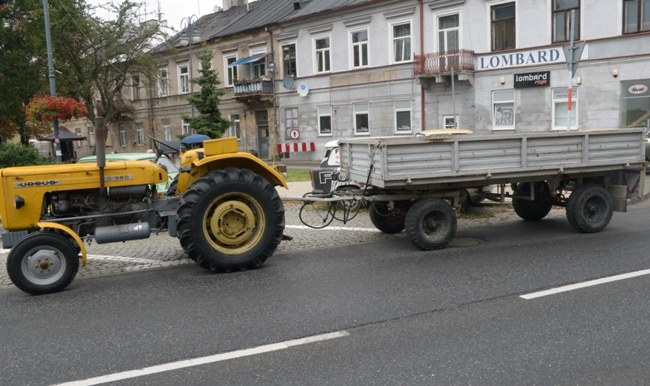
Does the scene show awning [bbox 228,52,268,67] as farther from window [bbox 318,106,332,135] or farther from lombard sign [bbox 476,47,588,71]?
lombard sign [bbox 476,47,588,71]

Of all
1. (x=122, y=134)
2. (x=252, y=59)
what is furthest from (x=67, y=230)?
(x=122, y=134)

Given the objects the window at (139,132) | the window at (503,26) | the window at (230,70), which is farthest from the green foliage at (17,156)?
the window at (139,132)

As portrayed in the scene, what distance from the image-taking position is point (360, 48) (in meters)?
31.8

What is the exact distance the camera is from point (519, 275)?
23.2 feet

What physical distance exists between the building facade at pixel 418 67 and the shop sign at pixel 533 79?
44mm

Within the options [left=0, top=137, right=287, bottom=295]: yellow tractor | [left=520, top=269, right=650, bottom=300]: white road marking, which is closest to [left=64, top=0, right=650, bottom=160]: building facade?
[left=520, top=269, right=650, bottom=300]: white road marking

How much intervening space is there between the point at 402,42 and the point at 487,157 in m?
22.4

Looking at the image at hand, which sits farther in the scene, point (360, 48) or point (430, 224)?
point (360, 48)

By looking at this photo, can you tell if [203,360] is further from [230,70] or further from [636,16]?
[230,70]

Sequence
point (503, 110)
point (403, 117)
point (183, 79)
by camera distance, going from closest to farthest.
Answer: point (503, 110) → point (403, 117) → point (183, 79)

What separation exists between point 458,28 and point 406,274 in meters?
22.9

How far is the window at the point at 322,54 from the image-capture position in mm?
33500

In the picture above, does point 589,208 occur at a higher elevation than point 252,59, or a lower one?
lower

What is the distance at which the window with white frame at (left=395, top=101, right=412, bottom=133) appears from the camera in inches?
1185
